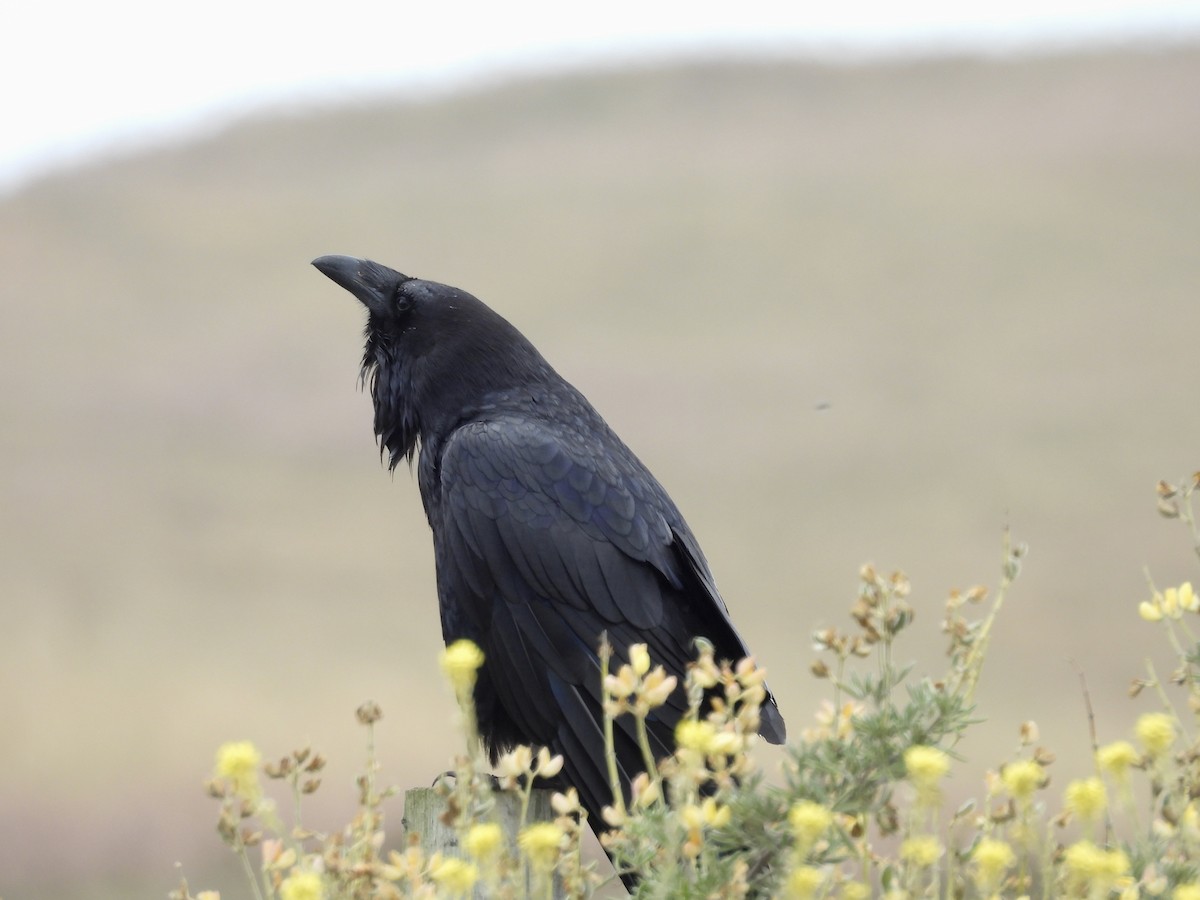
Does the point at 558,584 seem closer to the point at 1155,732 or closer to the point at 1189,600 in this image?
the point at 1189,600

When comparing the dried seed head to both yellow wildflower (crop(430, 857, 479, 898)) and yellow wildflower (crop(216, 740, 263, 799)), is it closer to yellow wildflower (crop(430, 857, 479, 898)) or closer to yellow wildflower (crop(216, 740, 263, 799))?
yellow wildflower (crop(216, 740, 263, 799))

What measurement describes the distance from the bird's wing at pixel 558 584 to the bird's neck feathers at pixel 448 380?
283mm

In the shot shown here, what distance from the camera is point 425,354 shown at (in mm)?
4512

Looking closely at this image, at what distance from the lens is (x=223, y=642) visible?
1462cm

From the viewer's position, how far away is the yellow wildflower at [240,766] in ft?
6.88

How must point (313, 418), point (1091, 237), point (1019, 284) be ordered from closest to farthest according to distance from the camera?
point (313, 418), point (1019, 284), point (1091, 237)

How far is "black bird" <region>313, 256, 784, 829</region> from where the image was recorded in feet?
12.4

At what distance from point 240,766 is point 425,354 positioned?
8.27ft

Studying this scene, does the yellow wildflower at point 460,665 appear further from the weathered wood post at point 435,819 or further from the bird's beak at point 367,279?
the bird's beak at point 367,279

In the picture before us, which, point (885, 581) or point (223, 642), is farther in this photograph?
point (223, 642)

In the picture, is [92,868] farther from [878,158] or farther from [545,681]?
[878,158]

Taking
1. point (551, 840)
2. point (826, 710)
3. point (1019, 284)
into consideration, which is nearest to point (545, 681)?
point (826, 710)

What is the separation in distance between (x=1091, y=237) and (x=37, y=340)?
1681 cm

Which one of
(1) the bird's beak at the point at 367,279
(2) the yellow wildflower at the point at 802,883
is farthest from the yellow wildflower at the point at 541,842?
(1) the bird's beak at the point at 367,279
